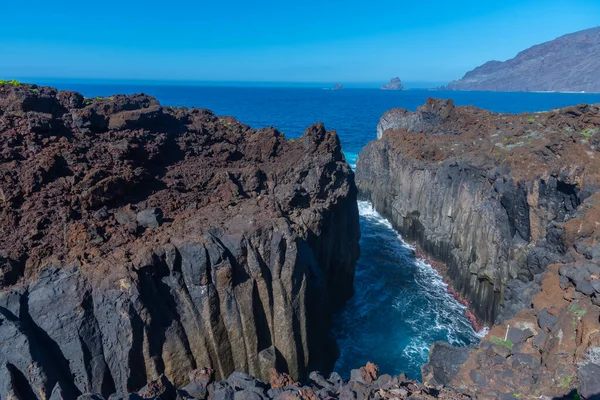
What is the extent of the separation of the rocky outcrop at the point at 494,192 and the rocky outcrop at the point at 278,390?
9.34 meters

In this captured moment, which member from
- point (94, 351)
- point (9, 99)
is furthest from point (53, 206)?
point (9, 99)

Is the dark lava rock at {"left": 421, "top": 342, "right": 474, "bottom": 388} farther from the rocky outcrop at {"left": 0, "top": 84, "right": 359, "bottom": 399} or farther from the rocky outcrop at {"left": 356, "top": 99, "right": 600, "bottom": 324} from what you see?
A: the rocky outcrop at {"left": 0, "top": 84, "right": 359, "bottom": 399}

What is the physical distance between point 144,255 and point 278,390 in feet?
25.1

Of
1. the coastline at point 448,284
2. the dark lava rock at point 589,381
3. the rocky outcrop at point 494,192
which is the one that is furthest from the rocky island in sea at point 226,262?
the coastline at point 448,284

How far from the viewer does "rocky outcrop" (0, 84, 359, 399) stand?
15008mm

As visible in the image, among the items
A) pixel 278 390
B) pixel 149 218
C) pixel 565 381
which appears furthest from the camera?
pixel 149 218

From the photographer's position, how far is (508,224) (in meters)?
29.2

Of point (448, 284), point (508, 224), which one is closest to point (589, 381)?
point (508, 224)

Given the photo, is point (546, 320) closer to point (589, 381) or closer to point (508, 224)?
point (589, 381)

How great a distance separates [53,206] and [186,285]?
722cm

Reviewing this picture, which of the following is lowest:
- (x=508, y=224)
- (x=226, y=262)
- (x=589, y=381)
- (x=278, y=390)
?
(x=278, y=390)

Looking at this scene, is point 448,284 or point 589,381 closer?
point 589,381

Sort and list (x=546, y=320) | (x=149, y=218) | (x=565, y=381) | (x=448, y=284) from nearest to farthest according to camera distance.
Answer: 1. (x=565, y=381)
2. (x=546, y=320)
3. (x=149, y=218)
4. (x=448, y=284)

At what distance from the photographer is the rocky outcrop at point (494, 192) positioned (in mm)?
25172
